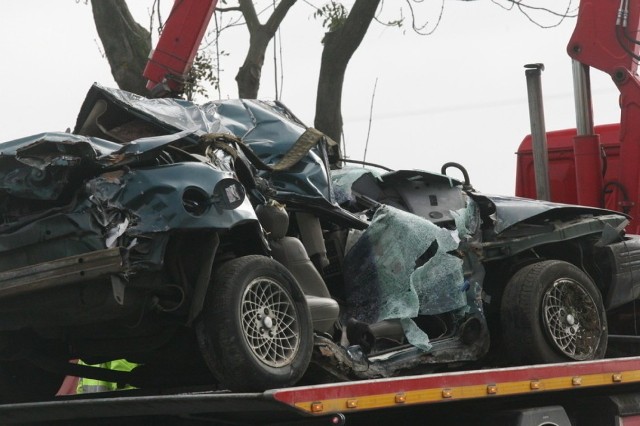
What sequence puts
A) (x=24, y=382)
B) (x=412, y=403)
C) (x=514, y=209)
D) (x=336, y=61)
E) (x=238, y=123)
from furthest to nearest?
(x=336, y=61) < (x=514, y=209) < (x=24, y=382) < (x=238, y=123) < (x=412, y=403)

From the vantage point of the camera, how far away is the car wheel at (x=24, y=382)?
24.4 ft

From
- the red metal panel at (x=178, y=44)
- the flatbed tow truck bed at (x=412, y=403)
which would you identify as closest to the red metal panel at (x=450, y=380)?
the flatbed tow truck bed at (x=412, y=403)

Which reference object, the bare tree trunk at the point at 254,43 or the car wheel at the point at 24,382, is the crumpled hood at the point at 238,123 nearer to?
the car wheel at the point at 24,382

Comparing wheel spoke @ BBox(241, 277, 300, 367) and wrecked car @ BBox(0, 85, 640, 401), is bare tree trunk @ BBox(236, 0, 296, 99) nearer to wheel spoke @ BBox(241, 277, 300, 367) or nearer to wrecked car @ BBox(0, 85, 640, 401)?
wrecked car @ BBox(0, 85, 640, 401)

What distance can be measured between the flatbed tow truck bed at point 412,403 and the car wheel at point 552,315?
0.28 m

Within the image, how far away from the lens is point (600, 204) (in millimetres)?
10930

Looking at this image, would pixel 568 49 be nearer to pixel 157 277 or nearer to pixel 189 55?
pixel 189 55

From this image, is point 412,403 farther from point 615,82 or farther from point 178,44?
point 615,82

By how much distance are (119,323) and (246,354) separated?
0.73 meters

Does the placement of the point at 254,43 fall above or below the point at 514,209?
above

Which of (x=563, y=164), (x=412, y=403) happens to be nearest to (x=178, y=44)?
(x=563, y=164)

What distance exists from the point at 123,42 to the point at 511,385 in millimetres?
7662

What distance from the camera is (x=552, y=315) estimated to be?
7.76m

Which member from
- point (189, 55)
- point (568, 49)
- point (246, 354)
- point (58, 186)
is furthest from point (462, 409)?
point (568, 49)
